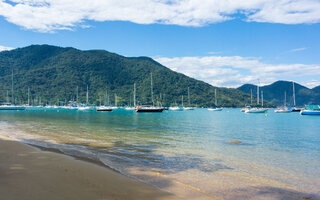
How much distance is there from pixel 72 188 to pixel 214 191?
15.3ft

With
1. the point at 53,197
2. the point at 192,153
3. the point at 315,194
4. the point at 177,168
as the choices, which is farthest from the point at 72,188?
the point at 192,153

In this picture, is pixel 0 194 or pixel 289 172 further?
pixel 289 172

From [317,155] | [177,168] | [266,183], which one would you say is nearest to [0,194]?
[177,168]

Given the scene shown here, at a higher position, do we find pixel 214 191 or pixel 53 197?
pixel 53 197

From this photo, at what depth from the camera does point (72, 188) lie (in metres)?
7.02

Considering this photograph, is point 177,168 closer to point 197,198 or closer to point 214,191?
point 214,191

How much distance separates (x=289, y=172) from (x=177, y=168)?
5.46 meters

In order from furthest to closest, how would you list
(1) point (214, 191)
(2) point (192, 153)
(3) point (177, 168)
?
(2) point (192, 153) < (3) point (177, 168) < (1) point (214, 191)

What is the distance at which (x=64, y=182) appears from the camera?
754cm

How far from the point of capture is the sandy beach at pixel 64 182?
646 centimetres

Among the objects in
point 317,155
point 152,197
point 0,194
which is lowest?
point 317,155

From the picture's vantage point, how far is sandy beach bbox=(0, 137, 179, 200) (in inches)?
254

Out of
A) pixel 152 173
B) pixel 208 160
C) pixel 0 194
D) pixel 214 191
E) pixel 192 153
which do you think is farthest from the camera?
pixel 192 153

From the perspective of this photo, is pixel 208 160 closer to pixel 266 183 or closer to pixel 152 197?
pixel 266 183
